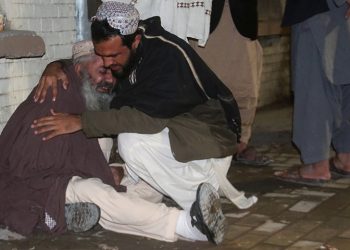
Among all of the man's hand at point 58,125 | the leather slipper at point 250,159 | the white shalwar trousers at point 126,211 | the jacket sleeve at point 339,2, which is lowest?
the leather slipper at point 250,159

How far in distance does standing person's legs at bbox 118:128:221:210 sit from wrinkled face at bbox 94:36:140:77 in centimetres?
39

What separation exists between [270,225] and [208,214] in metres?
0.64

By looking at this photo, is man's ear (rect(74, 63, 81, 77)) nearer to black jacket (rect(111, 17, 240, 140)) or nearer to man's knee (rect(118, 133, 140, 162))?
black jacket (rect(111, 17, 240, 140))

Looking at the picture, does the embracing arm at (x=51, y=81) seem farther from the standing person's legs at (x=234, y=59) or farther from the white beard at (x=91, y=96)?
the standing person's legs at (x=234, y=59)

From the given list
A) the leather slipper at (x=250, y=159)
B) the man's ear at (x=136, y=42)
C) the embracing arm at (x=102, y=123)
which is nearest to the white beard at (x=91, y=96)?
the embracing arm at (x=102, y=123)

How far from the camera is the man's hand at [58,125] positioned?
3969 millimetres

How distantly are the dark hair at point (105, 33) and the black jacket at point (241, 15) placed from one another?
1.37 m

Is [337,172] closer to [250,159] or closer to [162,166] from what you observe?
[250,159]

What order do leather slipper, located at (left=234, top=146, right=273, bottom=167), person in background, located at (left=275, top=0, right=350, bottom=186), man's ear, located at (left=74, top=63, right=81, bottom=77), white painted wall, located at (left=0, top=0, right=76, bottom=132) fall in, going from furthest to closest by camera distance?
leather slipper, located at (left=234, top=146, right=273, bottom=167) < person in background, located at (left=275, top=0, right=350, bottom=186) < white painted wall, located at (left=0, top=0, right=76, bottom=132) < man's ear, located at (left=74, top=63, right=81, bottom=77)

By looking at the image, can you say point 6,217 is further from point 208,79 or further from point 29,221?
point 208,79

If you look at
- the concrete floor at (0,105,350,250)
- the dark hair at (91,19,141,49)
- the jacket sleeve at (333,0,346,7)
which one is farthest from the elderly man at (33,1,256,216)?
the jacket sleeve at (333,0,346,7)

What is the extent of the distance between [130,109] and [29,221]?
2.86 feet

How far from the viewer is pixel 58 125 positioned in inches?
157

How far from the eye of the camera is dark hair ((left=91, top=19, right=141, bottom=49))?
3941 millimetres
